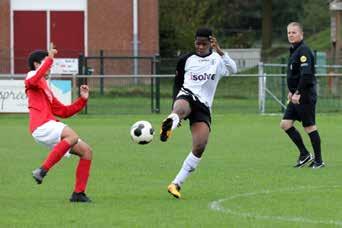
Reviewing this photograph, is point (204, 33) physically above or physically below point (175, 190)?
above

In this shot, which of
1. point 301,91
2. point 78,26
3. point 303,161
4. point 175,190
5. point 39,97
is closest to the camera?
point 39,97

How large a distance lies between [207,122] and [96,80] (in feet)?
67.1

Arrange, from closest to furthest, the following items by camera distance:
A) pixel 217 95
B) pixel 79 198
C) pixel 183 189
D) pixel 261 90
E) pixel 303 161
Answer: pixel 79 198, pixel 183 189, pixel 303 161, pixel 261 90, pixel 217 95

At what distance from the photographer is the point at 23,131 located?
76.6 feet

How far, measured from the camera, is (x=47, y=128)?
447 inches

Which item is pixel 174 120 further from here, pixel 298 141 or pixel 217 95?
pixel 217 95

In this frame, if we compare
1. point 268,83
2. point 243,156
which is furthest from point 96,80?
point 243,156

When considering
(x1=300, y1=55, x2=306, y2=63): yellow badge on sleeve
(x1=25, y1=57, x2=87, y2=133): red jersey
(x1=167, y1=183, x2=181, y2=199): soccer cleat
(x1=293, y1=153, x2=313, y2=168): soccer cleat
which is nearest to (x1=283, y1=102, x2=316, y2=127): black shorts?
(x1=293, y1=153, x2=313, y2=168): soccer cleat

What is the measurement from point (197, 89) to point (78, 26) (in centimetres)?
2798

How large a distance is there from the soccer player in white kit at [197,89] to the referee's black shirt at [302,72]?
106 inches

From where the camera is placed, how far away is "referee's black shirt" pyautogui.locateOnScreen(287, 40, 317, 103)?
1484 centimetres

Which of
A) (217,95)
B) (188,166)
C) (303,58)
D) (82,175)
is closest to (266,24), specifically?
(217,95)

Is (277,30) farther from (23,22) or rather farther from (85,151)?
(85,151)

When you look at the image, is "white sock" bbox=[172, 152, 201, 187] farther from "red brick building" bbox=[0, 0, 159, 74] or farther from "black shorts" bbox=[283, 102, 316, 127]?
"red brick building" bbox=[0, 0, 159, 74]
